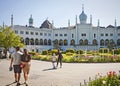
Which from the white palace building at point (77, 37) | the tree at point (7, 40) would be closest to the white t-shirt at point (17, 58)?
the tree at point (7, 40)

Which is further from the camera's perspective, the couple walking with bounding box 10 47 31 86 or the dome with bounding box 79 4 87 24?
the dome with bounding box 79 4 87 24

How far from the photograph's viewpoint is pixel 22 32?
77.1 m

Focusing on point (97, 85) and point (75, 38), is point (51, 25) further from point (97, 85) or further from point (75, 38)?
point (97, 85)

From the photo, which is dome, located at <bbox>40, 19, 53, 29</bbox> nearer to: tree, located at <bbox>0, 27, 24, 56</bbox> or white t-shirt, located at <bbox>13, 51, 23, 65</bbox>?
tree, located at <bbox>0, 27, 24, 56</bbox>

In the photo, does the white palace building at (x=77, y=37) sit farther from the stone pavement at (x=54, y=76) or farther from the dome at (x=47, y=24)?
the stone pavement at (x=54, y=76)

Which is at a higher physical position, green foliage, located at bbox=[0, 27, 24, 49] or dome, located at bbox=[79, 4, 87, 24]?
dome, located at bbox=[79, 4, 87, 24]

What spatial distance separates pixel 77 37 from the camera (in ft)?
266

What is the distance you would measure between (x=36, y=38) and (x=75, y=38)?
13434 millimetres

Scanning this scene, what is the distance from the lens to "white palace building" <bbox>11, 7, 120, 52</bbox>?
79500 millimetres

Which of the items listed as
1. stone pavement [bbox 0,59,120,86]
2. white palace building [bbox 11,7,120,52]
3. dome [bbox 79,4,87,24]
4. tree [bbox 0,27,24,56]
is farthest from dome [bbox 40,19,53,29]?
stone pavement [bbox 0,59,120,86]

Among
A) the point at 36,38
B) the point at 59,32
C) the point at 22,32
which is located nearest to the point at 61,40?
the point at 59,32

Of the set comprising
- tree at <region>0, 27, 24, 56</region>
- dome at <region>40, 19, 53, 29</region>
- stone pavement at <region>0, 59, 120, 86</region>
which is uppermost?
dome at <region>40, 19, 53, 29</region>

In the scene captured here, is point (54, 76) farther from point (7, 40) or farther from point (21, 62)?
point (7, 40)

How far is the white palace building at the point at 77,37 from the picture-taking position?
261 ft
